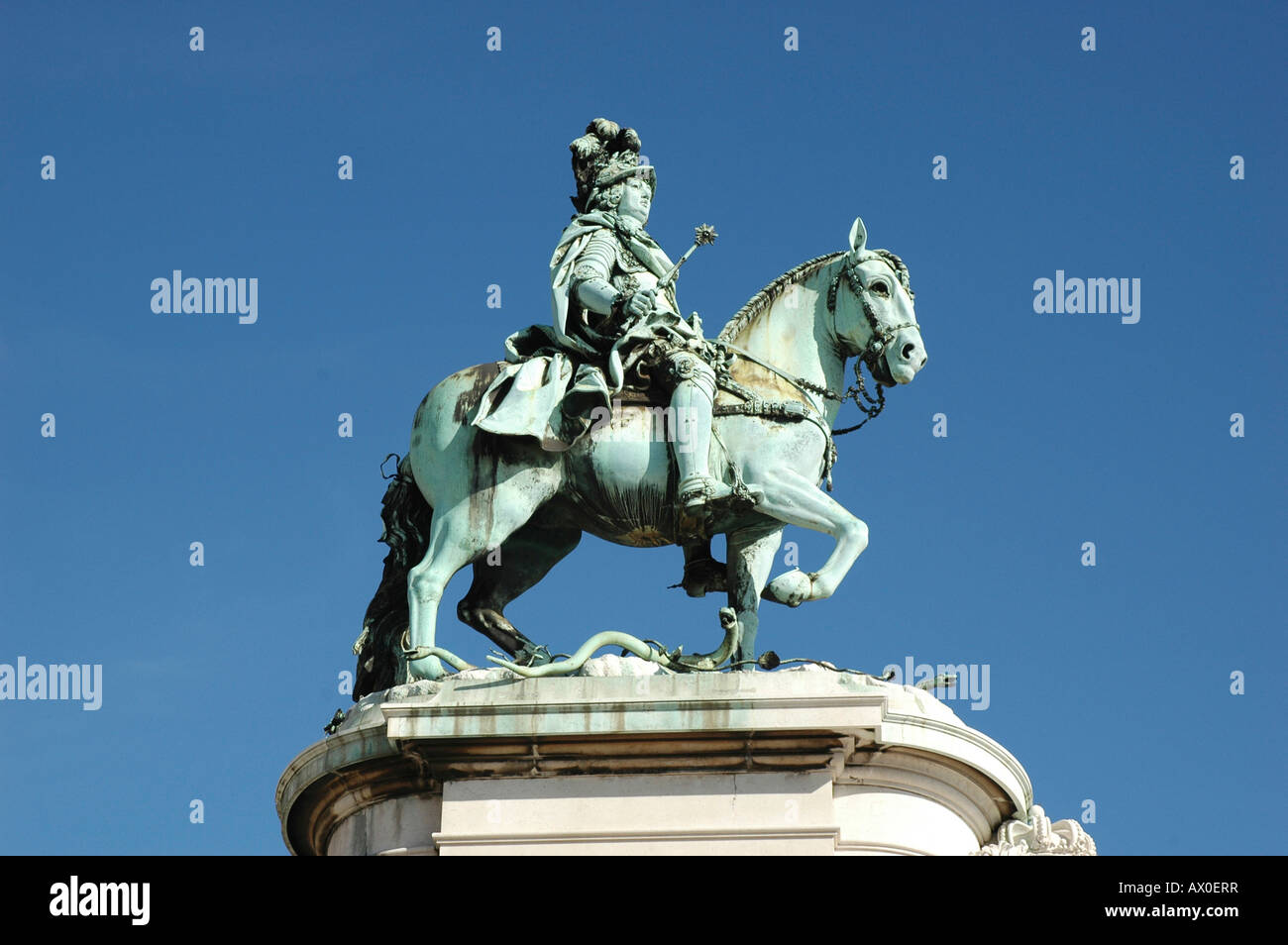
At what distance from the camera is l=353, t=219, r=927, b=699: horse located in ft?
57.9

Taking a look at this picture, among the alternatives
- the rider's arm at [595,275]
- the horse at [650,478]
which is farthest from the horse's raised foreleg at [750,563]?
the rider's arm at [595,275]

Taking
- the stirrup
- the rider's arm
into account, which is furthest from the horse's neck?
the stirrup

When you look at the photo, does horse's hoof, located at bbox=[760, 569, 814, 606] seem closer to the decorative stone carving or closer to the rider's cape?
the rider's cape

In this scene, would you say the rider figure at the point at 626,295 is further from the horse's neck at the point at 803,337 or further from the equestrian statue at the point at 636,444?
the horse's neck at the point at 803,337

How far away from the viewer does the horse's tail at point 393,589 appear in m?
18.2

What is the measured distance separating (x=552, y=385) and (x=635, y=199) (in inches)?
95.6

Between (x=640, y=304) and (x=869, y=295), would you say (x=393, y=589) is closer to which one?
(x=640, y=304)

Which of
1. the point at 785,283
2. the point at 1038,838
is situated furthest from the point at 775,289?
the point at 1038,838

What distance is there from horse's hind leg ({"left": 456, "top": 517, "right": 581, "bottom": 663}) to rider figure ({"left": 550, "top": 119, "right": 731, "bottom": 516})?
155 centimetres

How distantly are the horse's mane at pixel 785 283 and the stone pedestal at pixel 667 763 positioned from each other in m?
3.53
